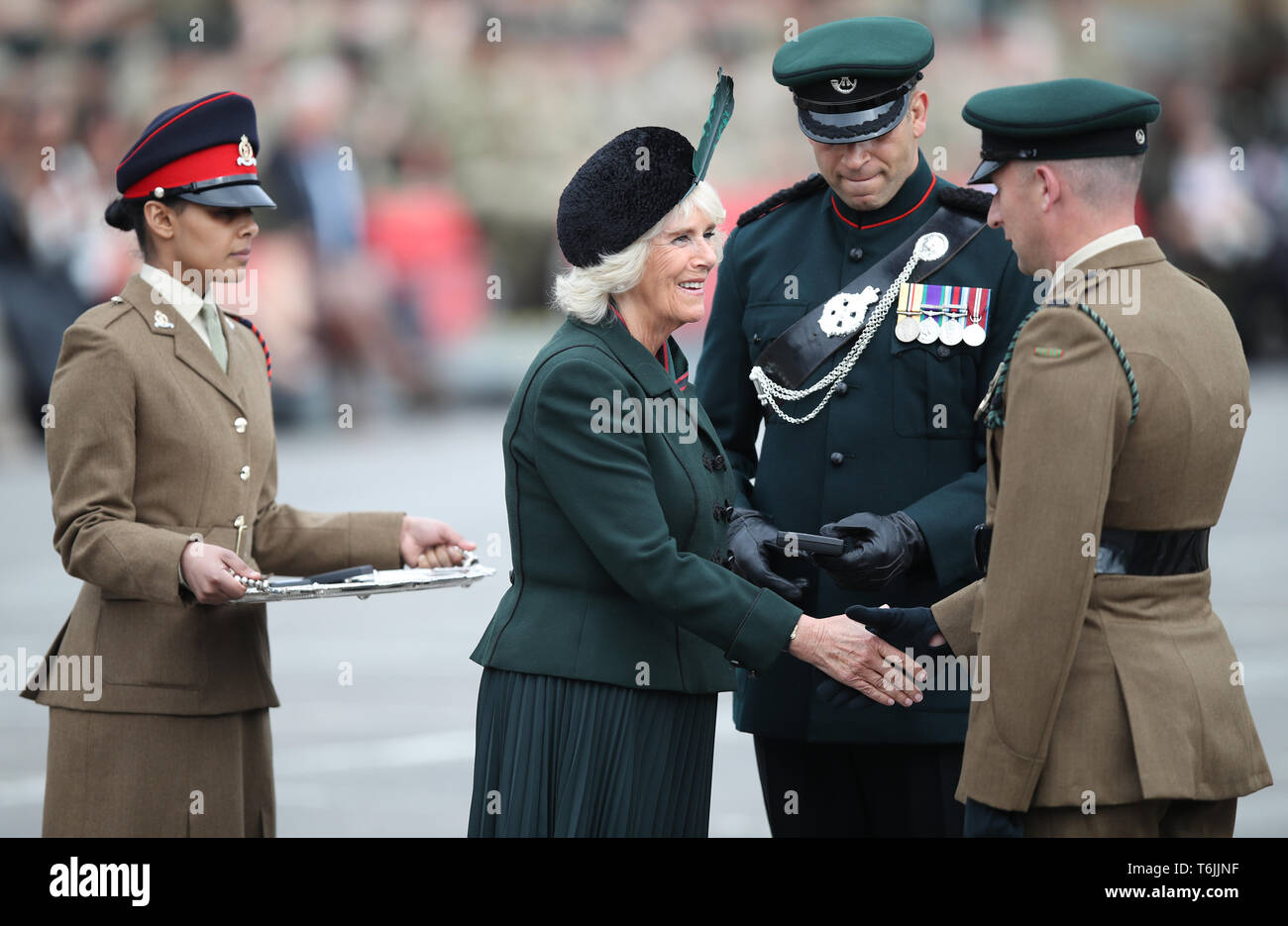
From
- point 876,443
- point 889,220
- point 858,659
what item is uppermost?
point 889,220

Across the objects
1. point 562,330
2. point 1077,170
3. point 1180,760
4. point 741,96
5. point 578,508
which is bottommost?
point 1180,760

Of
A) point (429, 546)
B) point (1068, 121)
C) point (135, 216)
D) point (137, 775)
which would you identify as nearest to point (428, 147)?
point (429, 546)

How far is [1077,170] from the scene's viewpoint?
10.8 ft

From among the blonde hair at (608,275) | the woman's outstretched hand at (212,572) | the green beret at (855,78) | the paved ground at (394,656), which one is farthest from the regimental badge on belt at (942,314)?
the paved ground at (394,656)

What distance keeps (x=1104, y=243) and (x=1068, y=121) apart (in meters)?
0.24

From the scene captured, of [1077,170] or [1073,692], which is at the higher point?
A: [1077,170]

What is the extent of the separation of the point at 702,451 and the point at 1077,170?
0.96 m

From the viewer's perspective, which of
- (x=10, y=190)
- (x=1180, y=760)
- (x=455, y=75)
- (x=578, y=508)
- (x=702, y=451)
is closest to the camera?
(x=1180, y=760)

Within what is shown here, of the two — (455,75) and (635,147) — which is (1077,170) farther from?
(455,75)

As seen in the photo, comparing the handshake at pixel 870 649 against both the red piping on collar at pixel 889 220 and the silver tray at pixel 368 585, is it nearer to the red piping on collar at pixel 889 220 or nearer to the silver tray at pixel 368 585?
the silver tray at pixel 368 585

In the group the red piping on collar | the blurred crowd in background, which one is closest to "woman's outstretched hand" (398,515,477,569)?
the red piping on collar

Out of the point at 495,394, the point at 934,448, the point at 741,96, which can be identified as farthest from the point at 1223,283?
the point at 934,448

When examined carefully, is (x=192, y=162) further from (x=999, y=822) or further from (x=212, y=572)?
(x=999, y=822)

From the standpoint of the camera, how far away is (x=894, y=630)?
3.62 meters
